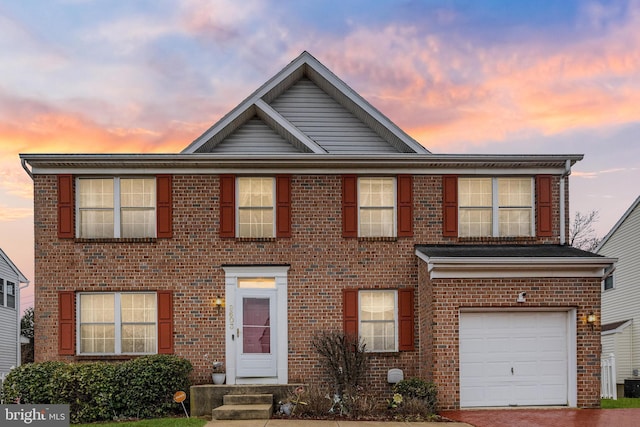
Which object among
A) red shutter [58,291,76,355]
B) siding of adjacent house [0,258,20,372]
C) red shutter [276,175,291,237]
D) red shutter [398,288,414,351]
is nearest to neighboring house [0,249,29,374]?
siding of adjacent house [0,258,20,372]

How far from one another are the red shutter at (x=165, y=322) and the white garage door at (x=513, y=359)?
269 inches

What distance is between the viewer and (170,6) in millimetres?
16281

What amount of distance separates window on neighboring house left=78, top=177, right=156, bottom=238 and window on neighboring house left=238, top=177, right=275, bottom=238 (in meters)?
2.16

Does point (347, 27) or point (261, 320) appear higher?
point (347, 27)

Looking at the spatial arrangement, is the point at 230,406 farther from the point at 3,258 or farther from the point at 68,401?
the point at 3,258

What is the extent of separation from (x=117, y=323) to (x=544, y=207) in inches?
430

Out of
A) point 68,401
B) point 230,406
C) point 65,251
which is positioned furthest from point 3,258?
point 230,406

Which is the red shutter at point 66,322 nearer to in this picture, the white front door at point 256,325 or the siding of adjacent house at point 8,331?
the white front door at point 256,325

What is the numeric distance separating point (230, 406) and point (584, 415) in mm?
7335

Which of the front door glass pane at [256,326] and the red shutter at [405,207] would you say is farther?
the red shutter at [405,207]

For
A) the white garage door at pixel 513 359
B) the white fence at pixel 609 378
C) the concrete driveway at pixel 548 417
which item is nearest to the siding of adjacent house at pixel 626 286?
the white fence at pixel 609 378

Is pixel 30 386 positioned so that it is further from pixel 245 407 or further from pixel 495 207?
pixel 495 207

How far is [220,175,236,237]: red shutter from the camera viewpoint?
15.2m

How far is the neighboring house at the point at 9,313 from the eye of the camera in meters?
28.7
